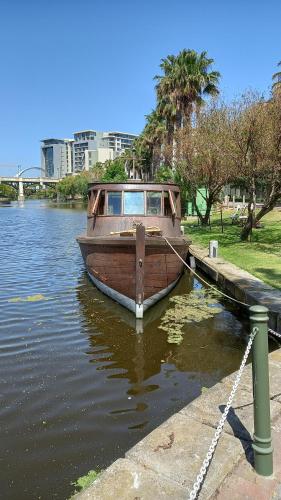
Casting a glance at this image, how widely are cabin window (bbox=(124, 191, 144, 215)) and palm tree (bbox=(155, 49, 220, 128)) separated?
835 inches

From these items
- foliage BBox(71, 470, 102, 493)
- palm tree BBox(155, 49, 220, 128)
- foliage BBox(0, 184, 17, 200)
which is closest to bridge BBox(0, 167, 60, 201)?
foliage BBox(0, 184, 17, 200)

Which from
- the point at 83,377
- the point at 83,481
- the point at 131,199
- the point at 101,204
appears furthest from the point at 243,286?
the point at 83,481

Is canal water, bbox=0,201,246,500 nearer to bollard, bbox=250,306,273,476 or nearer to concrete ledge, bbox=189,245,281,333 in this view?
concrete ledge, bbox=189,245,281,333

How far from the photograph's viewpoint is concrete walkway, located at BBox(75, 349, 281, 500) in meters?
2.92

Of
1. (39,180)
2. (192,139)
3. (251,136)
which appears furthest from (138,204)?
(39,180)

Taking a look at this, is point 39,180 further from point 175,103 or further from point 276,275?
point 276,275

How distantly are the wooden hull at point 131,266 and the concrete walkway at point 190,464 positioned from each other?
583 centimetres

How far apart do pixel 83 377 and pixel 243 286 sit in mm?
4620

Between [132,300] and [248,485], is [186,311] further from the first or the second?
[248,485]

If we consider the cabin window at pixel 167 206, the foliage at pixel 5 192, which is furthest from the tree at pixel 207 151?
the foliage at pixel 5 192

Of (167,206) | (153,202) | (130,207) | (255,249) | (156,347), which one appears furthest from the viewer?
(255,249)

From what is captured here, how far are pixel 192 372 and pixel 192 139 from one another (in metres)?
19.1

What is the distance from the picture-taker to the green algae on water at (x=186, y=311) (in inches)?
344

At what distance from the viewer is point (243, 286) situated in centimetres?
960
